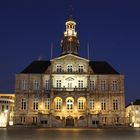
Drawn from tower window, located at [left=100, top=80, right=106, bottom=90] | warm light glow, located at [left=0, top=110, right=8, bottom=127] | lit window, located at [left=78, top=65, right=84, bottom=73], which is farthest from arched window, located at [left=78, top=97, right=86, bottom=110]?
warm light glow, located at [left=0, top=110, right=8, bottom=127]

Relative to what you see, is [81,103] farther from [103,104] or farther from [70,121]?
[103,104]

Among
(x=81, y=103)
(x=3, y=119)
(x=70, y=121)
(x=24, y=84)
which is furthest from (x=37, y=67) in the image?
(x=3, y=119)

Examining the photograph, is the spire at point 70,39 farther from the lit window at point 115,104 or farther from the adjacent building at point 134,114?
the adjacent building at point 134,114

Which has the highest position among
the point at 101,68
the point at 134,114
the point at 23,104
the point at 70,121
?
the point at 101,68

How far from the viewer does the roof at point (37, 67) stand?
233 feet

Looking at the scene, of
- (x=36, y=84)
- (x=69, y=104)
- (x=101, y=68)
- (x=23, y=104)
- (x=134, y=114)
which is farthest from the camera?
(x=134, y=114)

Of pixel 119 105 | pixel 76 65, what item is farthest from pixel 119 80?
pixel 76 65

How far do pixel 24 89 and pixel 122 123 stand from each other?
2347cm

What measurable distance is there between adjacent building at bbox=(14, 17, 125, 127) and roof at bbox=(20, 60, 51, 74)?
0.12m

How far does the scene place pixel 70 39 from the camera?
82062 millimetres

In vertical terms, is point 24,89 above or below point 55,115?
above

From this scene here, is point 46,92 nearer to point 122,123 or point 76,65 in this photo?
point 76,65

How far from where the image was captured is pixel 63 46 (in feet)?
272

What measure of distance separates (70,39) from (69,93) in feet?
66.3
